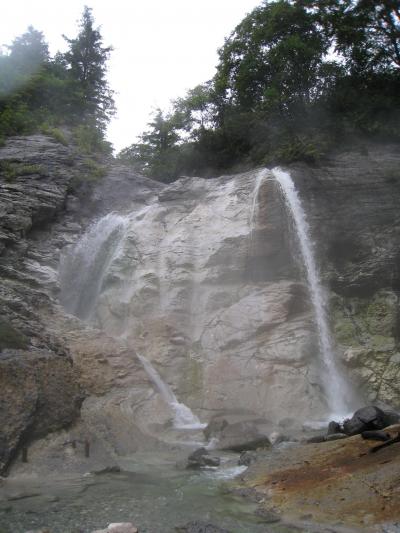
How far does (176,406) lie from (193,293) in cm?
438

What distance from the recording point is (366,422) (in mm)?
8609

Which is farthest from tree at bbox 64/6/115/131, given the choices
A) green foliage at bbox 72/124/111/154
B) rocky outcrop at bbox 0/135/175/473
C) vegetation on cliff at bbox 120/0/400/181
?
rocky outcrop at bbox 0/135/175/473

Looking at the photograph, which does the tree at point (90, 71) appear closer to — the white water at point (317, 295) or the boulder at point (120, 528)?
the white water at point (317, 295)

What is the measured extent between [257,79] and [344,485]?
79.6 feet

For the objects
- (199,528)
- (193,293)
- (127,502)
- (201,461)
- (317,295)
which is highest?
(193,293)

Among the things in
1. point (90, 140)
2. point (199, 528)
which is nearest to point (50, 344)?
point (199, 528)

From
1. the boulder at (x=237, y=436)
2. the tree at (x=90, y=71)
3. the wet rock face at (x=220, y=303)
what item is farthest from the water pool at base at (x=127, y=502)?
the tree at (x=90, y=71)

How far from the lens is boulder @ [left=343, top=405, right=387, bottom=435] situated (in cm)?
859

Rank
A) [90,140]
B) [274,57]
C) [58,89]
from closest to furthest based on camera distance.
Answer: [274,57] → [90,140] → [58,89]

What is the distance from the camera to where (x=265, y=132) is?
971 inches

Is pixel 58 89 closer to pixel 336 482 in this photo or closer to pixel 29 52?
pixel 29 52

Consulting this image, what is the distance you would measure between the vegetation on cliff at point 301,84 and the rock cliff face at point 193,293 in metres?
2.71

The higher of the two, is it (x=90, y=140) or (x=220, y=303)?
(x=90, y=140)

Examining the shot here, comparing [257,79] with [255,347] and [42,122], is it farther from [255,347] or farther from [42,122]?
[255,347]
